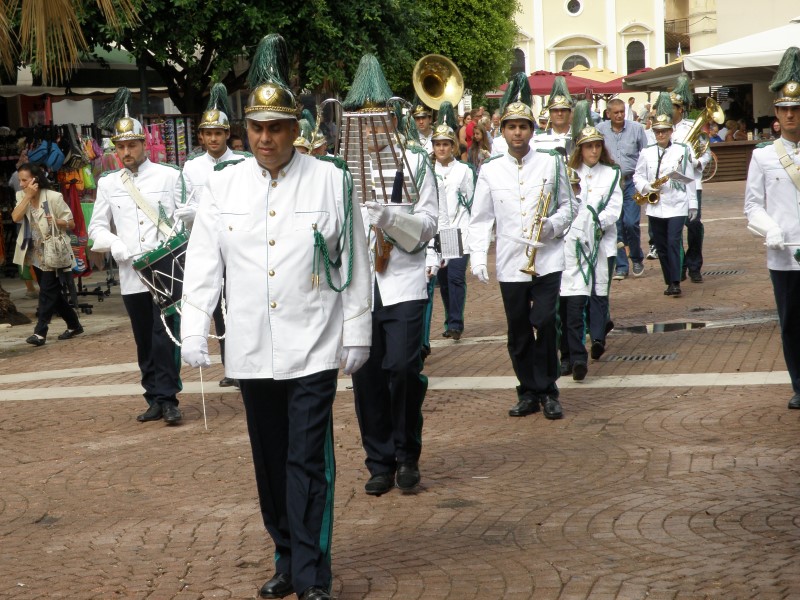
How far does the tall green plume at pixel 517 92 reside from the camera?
883 cm

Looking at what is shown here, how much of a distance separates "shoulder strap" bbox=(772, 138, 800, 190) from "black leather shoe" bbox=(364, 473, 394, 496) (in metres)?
3.43

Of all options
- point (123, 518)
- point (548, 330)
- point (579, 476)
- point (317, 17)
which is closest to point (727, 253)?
point (317, 17)

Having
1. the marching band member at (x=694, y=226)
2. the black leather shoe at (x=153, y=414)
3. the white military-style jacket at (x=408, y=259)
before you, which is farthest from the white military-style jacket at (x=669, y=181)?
the white military-style jacket at (x=408, y=259)

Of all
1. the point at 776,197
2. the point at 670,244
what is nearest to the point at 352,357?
the point at 776,197

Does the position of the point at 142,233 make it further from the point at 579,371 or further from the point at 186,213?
the point at 579,371

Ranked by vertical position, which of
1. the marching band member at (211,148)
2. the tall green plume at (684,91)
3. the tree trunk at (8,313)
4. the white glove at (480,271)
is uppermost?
the tall green plume at (684,91)

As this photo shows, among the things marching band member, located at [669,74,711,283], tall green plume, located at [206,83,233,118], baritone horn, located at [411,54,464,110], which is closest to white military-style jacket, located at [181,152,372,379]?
tall green plume, located at [206,83,233,118]

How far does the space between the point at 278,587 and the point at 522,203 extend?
13.8 ft

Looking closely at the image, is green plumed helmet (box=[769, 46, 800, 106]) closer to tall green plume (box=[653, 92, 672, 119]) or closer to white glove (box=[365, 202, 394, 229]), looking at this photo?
white glove (box=[365, 202, 394, 229])

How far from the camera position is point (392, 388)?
7.04 metres

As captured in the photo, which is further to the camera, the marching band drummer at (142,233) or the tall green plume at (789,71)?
the marching band drummer at (142,233)

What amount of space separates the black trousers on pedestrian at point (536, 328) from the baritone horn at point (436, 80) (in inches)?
343

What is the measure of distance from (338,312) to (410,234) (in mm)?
1630

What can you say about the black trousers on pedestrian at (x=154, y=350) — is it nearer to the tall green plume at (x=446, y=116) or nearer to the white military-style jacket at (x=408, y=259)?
the white military-style jacket at (x=408, y=259)
